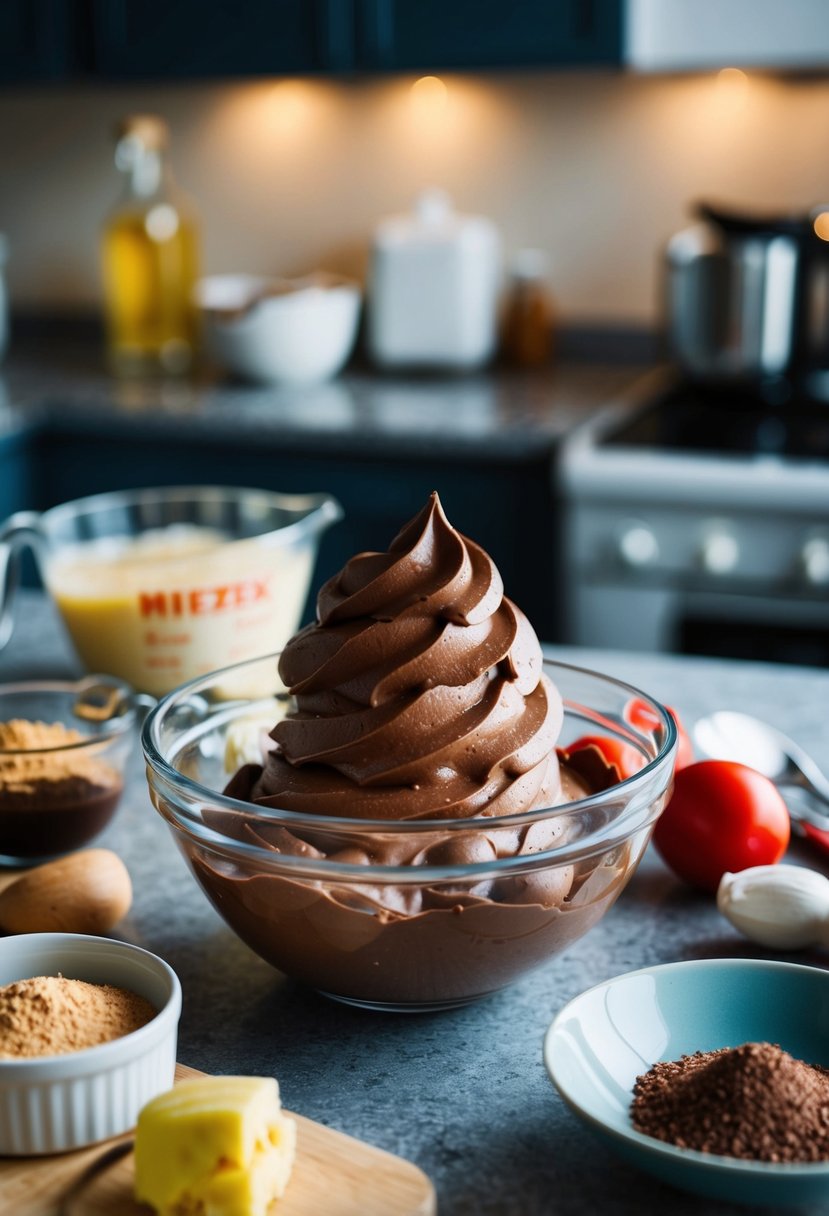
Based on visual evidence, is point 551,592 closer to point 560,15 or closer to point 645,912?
point 560,15

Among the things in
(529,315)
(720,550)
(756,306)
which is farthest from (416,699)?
(529,315)

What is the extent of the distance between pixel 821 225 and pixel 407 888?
6.64ft

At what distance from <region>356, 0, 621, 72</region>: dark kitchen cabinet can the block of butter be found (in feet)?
7.64

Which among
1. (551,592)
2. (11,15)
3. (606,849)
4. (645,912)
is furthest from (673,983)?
(11,15)

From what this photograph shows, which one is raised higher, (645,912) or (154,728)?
(154,728)

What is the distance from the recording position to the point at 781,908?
0.90 meters

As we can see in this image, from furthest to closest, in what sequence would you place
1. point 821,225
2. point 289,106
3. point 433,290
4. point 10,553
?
1. point 289,106
2. point 433,290
3. point 821,225
4. point 10,553

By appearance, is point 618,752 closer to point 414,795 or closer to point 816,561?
point 414,795

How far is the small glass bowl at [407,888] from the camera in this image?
0.76m

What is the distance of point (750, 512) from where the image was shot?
220 centimetres

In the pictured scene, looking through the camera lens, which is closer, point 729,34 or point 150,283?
point 729,34

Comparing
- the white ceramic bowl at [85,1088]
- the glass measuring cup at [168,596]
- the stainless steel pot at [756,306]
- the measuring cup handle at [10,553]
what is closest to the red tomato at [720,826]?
the white ceramic bowl at [85,1088]

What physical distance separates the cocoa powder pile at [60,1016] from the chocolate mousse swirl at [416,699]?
0.49 ft

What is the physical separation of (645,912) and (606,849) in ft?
0.62
